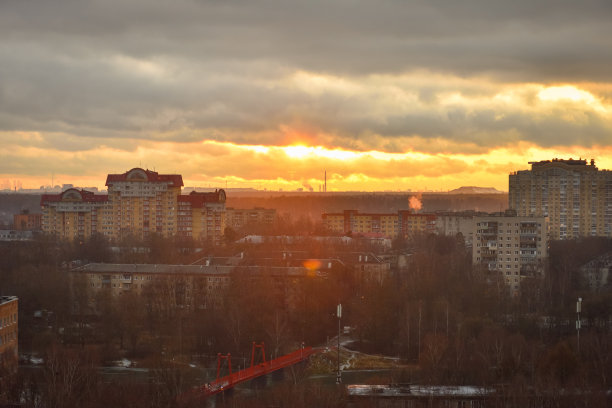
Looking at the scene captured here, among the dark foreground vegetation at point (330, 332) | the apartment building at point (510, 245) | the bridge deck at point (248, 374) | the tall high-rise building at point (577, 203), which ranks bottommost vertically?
the bridge deck at point (248, 374)

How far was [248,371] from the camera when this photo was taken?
20594 millimetres

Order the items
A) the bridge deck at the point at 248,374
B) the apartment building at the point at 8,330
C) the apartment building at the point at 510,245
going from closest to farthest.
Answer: the bridge deck at the point at 248,374
the apartment building at the point at 8,330
the apartment building at the point at 510,245

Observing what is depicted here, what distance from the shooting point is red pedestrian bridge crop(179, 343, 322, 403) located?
17647 millimetres

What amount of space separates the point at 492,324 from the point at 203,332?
8.76m

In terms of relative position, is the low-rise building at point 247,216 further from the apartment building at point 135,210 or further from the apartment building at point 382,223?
the apartment building at point 135,210

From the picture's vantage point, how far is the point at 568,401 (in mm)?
16625

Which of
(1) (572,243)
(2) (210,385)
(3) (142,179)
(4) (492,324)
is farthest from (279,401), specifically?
(3) (142,179)

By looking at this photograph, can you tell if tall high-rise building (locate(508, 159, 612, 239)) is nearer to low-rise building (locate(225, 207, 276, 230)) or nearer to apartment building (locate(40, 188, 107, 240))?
low-rise building (locate(225, 207, 276, 230))

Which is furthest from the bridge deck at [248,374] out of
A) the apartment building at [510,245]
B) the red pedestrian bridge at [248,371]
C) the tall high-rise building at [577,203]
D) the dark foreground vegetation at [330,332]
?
the tall high-rise building at [577,203]

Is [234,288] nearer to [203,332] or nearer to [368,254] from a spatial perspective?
[203,332]

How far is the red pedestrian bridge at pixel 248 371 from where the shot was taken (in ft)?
57.9

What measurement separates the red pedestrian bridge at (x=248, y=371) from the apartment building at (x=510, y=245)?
1423cm

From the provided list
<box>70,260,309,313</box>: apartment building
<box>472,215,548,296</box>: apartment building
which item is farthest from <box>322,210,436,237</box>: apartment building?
<box>70,260,309,313</box>: apartment building

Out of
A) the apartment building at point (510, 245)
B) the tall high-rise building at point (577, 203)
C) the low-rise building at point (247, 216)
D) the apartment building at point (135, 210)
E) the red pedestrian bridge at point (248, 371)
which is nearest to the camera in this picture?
the red pedestrian bridge at point (248, 371)
